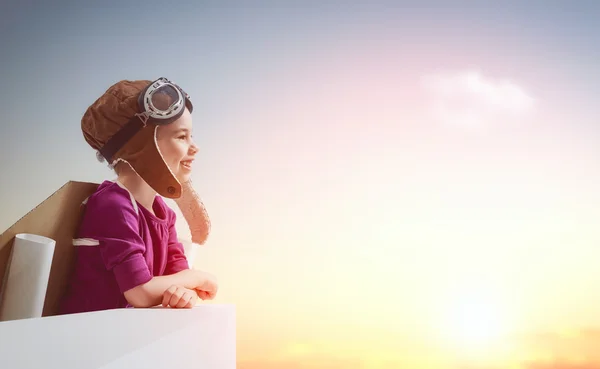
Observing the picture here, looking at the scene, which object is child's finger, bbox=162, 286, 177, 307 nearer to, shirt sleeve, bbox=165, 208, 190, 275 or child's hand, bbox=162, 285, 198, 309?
child's hand, bbox=162, 285, 198, 309

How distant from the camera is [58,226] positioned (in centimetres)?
114

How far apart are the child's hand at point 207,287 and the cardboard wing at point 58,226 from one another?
10.7 inches

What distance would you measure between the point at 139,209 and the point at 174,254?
16 cm

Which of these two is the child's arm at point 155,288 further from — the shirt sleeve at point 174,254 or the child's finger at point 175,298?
the shirt sleeve at point 174,254

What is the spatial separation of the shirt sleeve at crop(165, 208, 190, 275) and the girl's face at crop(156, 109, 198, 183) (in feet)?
0.39

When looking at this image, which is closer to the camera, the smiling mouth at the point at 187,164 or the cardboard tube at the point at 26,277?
the cardboard tube at the point at 26,277

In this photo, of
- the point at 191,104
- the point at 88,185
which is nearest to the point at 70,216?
the point at 88,185

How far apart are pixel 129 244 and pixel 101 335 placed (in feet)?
1.83

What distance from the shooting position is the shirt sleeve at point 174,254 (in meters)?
1.33

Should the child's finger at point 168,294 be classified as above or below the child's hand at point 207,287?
below

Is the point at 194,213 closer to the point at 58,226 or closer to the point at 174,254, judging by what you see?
the point at 174,254

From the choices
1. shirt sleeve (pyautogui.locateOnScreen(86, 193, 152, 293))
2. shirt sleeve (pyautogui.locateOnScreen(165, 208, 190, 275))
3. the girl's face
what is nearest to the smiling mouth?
the girl's face

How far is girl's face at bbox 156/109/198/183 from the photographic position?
4.39 feet

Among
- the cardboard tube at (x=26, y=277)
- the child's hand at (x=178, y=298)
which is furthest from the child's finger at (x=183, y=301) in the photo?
the cardboard tube at (x=26, y=277)
